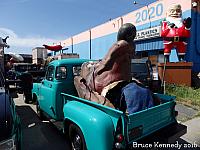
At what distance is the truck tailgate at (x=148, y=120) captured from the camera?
346cm

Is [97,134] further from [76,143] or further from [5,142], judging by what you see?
[5,142]

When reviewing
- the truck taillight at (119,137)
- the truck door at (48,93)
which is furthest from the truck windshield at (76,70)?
the truck taillight at (119,137)

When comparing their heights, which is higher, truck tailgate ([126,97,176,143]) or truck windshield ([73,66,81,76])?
truck windshield ([73,66,81,76])

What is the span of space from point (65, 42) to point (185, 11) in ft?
76.5

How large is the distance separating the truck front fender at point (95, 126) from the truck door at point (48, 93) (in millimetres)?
1502

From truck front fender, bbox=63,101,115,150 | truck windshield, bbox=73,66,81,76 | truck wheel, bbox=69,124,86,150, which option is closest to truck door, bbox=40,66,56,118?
truck windshield, bbox=73,66,81,76

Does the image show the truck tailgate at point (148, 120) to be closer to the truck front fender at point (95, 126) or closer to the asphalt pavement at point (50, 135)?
the truck front fender at point (95, 126)

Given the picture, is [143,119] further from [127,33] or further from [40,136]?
[40,136]

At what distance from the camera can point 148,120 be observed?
380 centimetres

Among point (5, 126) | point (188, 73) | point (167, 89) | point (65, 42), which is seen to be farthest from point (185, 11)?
point (65, 42)

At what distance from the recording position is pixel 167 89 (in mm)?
10383

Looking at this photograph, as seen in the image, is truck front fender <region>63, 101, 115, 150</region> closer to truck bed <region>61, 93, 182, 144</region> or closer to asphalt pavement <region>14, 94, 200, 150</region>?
truck bed <region>61, 93, 182, 144</region>

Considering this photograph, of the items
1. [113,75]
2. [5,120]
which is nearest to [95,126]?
[5,120]

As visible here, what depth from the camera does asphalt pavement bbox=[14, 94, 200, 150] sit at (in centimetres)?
516
